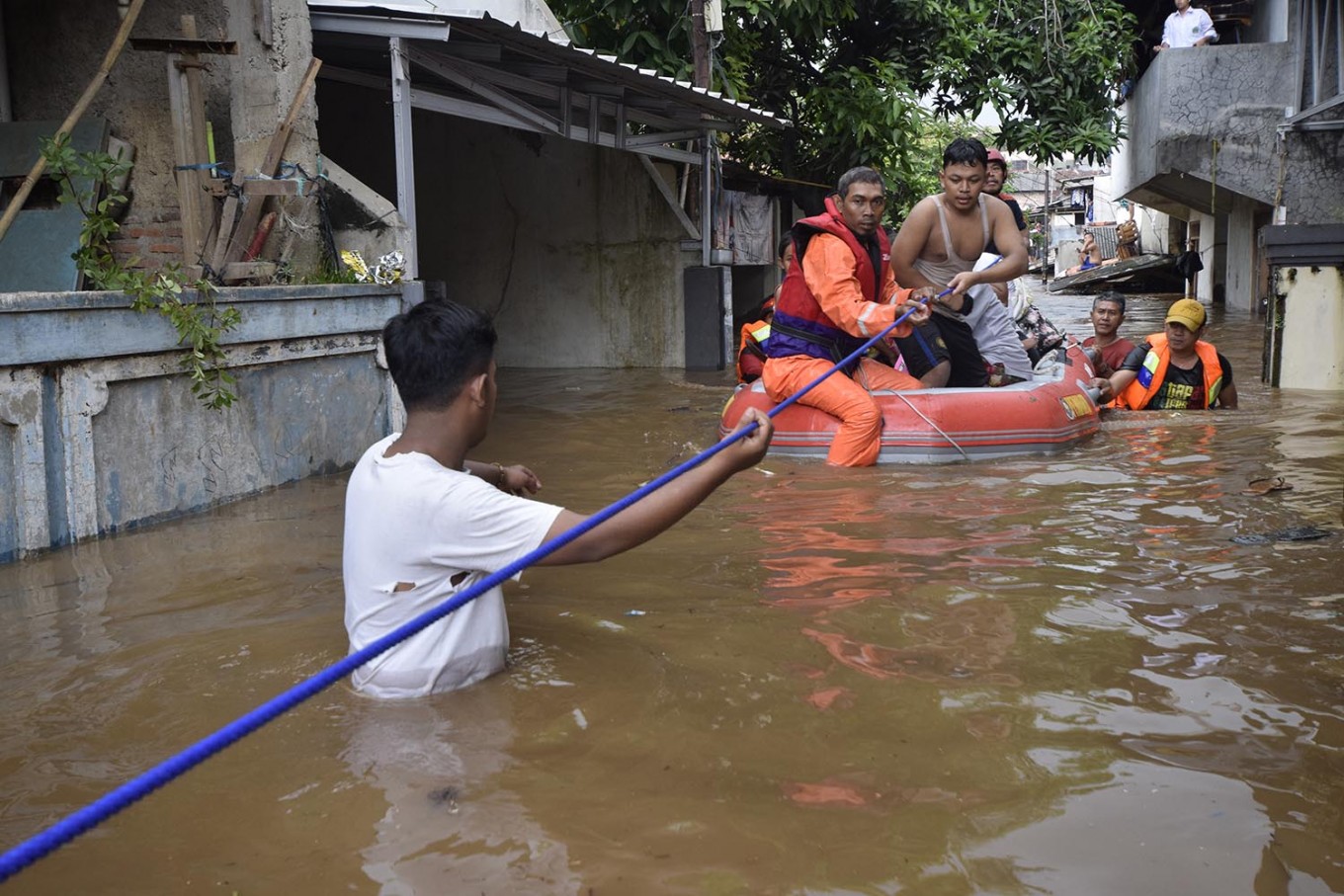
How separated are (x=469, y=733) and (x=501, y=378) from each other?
1053 cm

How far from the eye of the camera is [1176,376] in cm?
883

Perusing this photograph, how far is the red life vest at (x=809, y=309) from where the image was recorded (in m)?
7.22

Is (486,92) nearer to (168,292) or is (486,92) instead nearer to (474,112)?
(474,112)

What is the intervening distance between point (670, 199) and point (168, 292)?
8.49 m

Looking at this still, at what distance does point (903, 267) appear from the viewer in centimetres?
762

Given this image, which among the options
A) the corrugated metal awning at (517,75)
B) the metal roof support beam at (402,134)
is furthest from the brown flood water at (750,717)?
the corrugated metal awning at (517,75)

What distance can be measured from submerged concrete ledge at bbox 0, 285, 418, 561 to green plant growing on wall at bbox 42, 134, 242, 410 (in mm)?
87

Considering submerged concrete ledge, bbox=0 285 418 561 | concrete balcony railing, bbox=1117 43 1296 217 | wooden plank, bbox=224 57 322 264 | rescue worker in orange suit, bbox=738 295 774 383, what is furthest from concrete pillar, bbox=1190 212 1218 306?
submerged concrete ledge, bbox=0 285 418 561

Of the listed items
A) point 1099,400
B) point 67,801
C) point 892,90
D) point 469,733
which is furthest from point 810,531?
point 892,90

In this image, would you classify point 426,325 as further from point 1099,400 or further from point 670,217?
point 670,217

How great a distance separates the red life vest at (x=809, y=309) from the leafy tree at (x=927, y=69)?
779 centimetres

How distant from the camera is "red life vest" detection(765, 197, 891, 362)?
23.7ft

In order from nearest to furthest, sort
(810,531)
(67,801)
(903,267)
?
(67,801)
(810,531)
(903,267)

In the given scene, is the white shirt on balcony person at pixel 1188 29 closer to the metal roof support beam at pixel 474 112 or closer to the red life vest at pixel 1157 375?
the metal roof support beam at pixel 474 112
